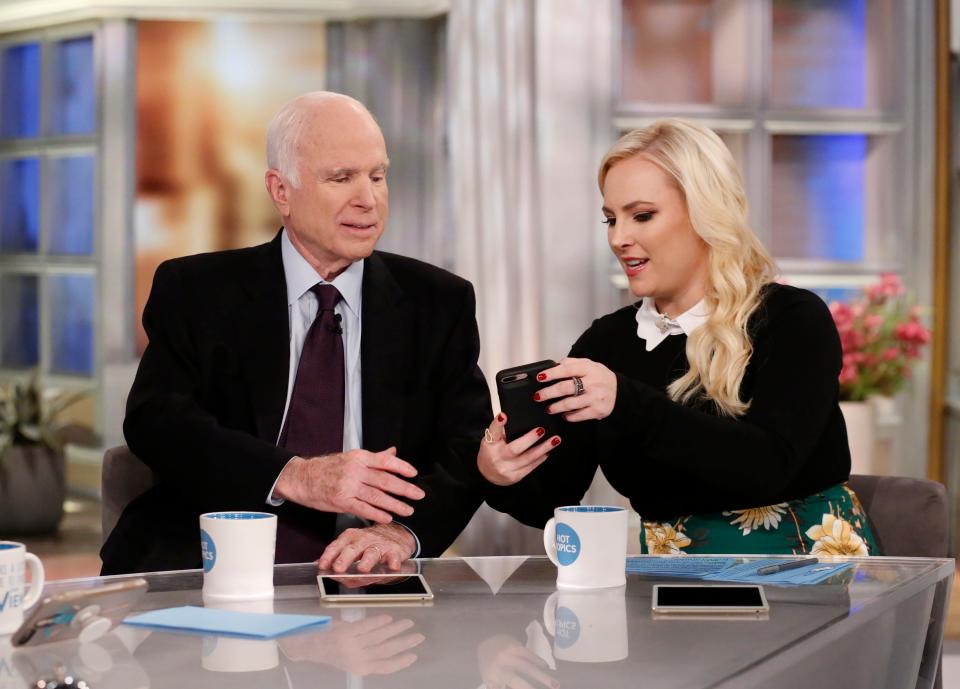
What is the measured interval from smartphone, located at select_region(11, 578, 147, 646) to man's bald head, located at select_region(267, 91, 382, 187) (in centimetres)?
118

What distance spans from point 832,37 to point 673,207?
2.50 meters

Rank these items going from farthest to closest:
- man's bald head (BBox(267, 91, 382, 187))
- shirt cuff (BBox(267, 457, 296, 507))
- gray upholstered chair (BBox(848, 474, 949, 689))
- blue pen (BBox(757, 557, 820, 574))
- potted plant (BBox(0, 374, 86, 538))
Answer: potted plant (BBox(0, 374, 86, 538)), man's bald head (BBox(267, 91, 382, 187)), shirt cuff (BBox(267, 457, 296, 507)), gray upholstered chair (BBox(848, 474, 949, 689)), blue pen (BBox(757, 557, 820, 574))

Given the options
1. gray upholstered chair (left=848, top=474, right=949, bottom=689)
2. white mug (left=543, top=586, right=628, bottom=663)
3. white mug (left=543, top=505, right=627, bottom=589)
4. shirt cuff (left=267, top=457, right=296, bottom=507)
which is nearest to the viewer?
white mug (left=543, top=586, right=628, bottom=663)

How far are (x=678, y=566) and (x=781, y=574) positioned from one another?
13 cm

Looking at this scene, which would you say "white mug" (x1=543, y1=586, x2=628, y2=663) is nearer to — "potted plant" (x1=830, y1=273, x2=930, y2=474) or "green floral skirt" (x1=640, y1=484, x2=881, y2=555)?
"green floral skirt" (x1=640, y1=484, x2=881, y2=555)

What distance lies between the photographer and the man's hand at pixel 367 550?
1.72 meters

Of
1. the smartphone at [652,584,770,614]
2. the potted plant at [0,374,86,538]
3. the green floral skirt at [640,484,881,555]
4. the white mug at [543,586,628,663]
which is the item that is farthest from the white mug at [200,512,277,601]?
the potted plant at [0,374,86,538]

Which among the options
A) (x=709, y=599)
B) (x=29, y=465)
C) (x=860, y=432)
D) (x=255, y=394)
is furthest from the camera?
(x=29, y=465)

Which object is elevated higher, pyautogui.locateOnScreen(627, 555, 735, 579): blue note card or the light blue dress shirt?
the light blue dress shirt

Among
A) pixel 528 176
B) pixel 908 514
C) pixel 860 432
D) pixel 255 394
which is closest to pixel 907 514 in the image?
pixel 908 514

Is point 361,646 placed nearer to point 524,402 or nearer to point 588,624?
point 588,624

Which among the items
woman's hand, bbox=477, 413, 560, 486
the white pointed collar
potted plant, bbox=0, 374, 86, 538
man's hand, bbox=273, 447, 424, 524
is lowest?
potted plant, bbox=0, 374, 86, 538

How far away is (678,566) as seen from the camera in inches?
66.3

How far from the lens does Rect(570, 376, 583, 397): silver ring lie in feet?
5.91
